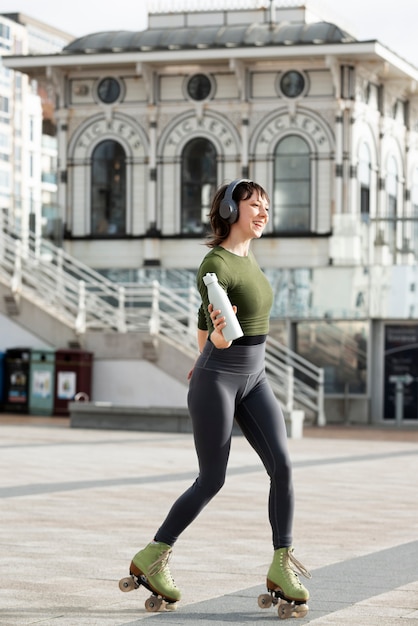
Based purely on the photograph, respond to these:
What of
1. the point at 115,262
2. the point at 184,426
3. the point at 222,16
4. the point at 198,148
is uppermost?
the point at 222,16

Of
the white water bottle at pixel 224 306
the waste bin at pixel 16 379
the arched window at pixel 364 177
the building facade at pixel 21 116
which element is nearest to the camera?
the white water bottle at pixel 224 306

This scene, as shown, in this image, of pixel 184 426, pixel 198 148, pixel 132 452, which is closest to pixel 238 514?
pixel 132 452

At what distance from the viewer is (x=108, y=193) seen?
3534cm

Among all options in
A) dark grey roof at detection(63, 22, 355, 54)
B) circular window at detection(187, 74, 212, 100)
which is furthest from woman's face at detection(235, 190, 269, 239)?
circular window at detection(187, 74, 212, 100)

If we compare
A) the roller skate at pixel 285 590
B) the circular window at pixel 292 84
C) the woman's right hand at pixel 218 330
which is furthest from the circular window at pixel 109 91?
the roller skate at pixel 285 590

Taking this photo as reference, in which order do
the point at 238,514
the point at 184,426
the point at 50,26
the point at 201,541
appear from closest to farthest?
the point at 201,541, the point at 238,514, the point at 184,426, the point at 50,26

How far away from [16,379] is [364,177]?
9783 mm

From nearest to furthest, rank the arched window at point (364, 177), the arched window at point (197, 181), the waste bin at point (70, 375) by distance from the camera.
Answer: the waste bin at point (70, 375) < the arched window at point (364, 177) < the arched window at point (197, 181)

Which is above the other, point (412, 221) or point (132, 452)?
point (412, 221)

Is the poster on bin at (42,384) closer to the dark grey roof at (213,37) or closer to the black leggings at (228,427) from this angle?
the dark grey roof at (213,37)

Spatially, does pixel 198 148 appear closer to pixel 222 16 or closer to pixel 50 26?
pixel 222 16

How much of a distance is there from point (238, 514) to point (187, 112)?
77.2ft

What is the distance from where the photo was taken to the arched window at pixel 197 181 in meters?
34.6

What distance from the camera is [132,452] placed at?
2002 cm
